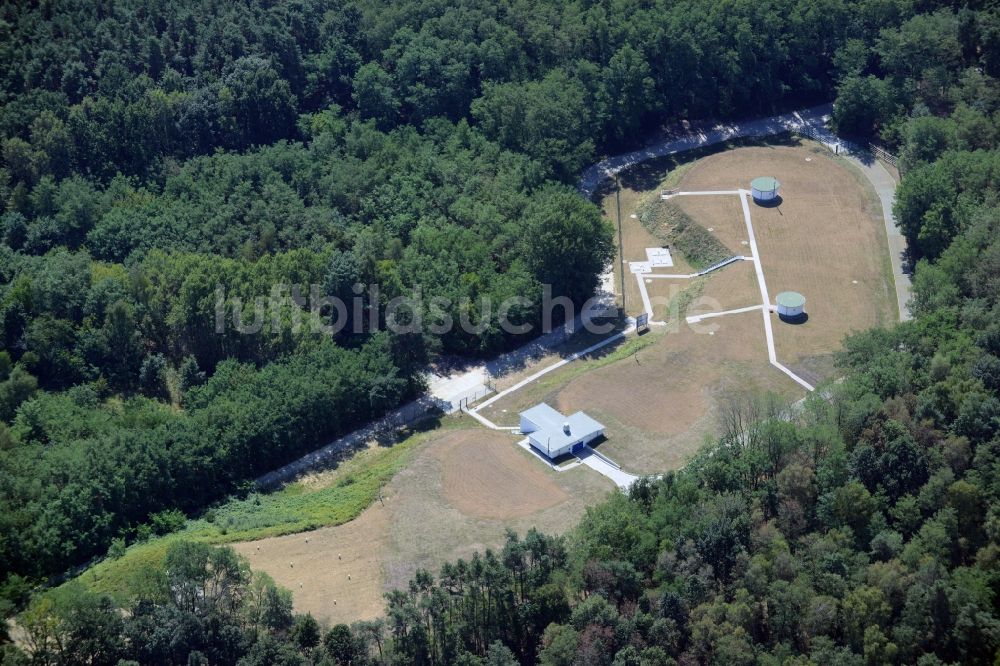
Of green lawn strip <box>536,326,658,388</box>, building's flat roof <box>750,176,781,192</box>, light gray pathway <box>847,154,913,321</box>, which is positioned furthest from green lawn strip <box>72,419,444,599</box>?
Result: building's flat roof <box>750,176,781,192</box>

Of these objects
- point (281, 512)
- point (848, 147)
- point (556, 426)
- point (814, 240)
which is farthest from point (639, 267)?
point (281, 512)

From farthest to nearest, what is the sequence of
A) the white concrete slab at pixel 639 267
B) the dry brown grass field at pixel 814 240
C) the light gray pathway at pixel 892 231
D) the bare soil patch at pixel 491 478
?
the white concrete slab at pixel 639 267
the light gray pathway at pixel 892 231
the dry brown grass field at pixel 814 240
the bare soil patch at pixel 491 478

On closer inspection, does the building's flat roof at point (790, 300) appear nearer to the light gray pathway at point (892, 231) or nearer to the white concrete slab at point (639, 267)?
the light gray pathway at point (892, 231)

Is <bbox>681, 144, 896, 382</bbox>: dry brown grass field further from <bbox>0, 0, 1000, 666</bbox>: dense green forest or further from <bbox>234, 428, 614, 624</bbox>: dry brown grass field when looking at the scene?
<bbox>234, 428, 614, 624</bbox>: dry brown grass field

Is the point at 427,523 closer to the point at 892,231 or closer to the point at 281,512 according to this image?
the point at 281,512

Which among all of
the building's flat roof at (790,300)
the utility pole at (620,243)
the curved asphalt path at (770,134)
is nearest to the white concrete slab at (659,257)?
the utility pole at (620,243)

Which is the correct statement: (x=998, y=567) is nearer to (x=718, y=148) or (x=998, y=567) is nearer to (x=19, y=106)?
(x=718, y=148)
